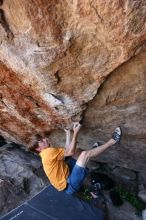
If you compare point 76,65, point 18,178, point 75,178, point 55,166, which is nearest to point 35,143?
point 18,178

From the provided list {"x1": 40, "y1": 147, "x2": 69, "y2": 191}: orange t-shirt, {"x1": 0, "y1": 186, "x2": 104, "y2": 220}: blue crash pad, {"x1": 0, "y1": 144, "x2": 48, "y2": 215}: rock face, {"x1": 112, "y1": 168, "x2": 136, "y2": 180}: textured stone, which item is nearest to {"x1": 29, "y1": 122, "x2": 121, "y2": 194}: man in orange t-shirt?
{"x1": 40, "y1": 147, "x2": 69, "y2": 191}: orange t-shirt

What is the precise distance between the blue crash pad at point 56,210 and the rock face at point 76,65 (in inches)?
49.2

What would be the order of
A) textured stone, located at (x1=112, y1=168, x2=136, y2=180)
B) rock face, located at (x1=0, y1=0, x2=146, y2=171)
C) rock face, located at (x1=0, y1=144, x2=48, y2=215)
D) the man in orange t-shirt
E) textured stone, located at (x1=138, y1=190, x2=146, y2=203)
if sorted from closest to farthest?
rock face, located at (x1=0, y1=0, x2=146, y2=171) < the man in orange t-shirt < textured stone, located at (x1=138, y1=190, x2=146, y2=203) < rock face, located at (x1=0, y1=144, x2=48, y2=215) < textured stone, located at (x1=112, y1=168, x2=136, y2=180)

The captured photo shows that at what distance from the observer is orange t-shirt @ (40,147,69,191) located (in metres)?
5.68

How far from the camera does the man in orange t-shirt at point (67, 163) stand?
567 centimetres

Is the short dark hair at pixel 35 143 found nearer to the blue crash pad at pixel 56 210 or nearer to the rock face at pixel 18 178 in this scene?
the rock face at pixel 18 178

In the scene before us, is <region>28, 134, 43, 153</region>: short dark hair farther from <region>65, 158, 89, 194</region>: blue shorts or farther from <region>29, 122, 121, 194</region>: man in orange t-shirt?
<region>65, 158, 89, 194</region>: blue shorts

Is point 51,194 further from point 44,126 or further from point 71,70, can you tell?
point 71,70

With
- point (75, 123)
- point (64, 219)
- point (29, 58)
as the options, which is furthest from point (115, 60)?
point (64, 219)

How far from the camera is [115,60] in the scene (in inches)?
173

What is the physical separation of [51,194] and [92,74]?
272cm

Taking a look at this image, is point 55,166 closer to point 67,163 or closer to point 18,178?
point 67,163

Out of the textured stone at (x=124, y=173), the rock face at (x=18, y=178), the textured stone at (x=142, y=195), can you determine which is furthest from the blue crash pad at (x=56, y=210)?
the textured stone at (x=124, y=173)

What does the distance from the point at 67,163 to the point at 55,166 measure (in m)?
0.40
